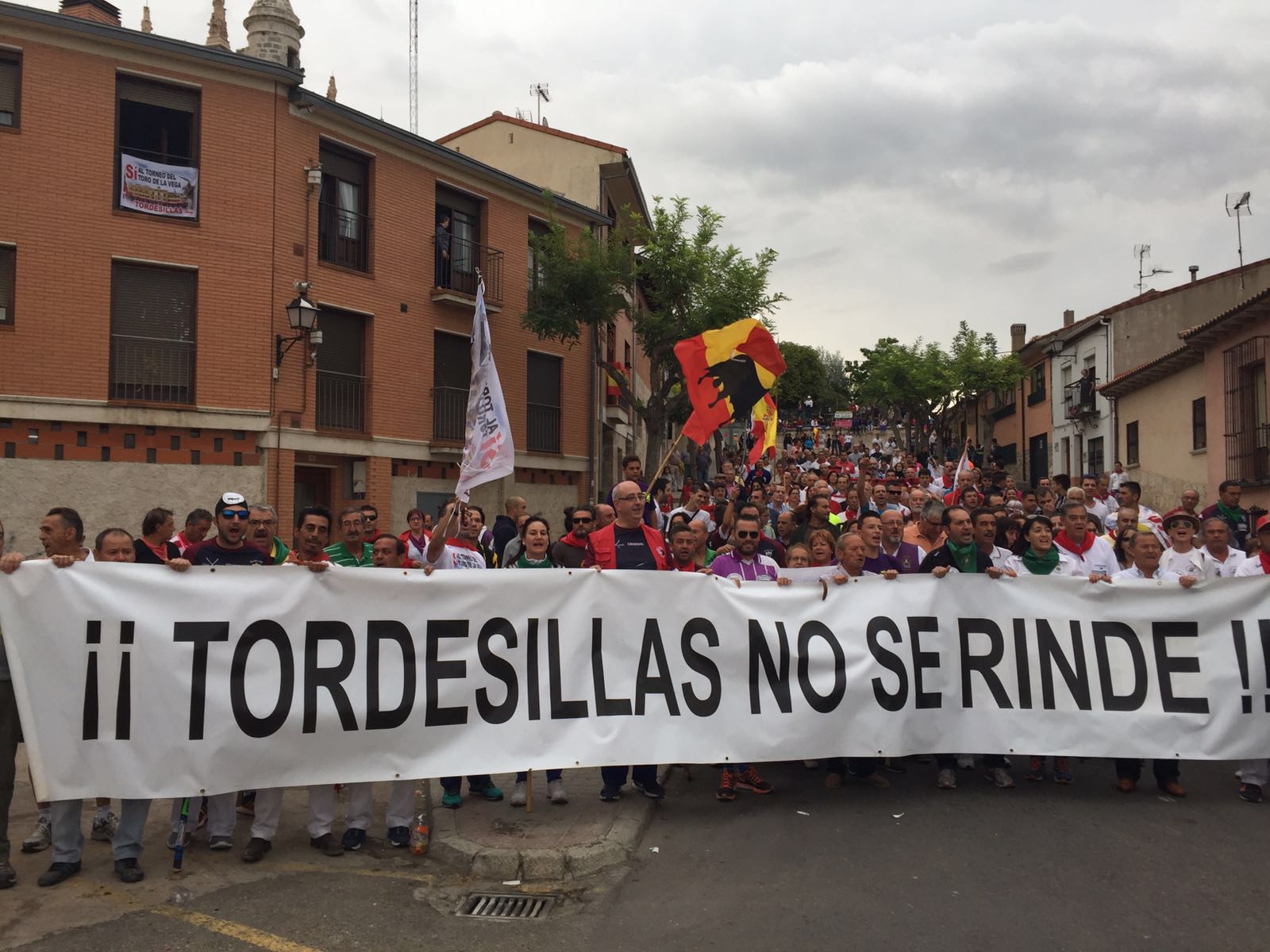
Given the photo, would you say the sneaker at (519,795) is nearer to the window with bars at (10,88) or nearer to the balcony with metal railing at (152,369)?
the balcony with metal railing at (152,369)

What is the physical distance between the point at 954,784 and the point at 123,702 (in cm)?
485

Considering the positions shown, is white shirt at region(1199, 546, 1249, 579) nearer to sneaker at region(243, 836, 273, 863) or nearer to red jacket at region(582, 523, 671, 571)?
red jacket at region(582, 523, 671, 571)

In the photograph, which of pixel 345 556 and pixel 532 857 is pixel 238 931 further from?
pixel 345 556

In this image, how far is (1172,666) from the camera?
6.30 metres

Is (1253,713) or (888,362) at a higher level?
(888,362)

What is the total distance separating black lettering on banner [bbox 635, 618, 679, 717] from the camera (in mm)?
5938

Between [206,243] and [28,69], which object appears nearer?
[28,69]

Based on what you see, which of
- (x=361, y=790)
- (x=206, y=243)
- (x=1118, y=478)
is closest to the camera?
(x=361, y=790)

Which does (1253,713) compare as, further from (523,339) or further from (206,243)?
(523,339)

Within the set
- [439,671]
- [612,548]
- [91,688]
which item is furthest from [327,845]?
[612,548]

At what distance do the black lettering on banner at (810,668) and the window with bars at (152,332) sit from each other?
13.6 meters

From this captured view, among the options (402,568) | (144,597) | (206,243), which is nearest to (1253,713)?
(402,568)

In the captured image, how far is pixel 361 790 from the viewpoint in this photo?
5.58 m

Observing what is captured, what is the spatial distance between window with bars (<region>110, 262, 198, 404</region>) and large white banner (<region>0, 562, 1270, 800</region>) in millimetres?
12401
